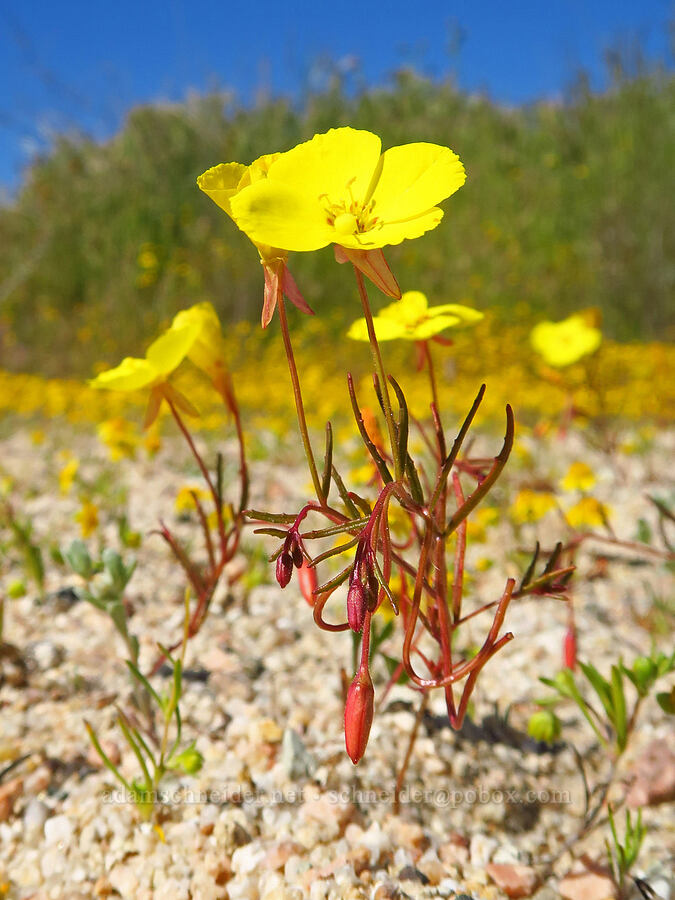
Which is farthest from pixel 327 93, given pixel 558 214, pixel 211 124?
pixel 558 214

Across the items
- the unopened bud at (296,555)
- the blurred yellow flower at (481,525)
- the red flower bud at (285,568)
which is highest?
the blurred yellow flower at (481,525)

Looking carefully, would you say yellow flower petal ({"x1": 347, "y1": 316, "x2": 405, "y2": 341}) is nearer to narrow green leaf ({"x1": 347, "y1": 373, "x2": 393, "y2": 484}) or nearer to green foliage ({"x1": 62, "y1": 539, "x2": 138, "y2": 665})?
narrow green leaf ({"x1": 347, "y1": 373, "x2": 393, "y2": 484})

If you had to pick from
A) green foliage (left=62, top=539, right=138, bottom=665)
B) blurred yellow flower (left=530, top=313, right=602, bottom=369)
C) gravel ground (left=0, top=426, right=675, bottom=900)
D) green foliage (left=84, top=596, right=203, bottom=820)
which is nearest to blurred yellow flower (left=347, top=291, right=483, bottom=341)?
green foliage (left=84, top=596, right=203, bottom=820)

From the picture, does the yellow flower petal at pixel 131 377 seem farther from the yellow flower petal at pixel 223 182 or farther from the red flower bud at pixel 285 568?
the red flower bud at pixel 285 568

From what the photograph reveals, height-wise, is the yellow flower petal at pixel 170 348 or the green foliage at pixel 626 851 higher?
the yellow flower petal at pixel 170 348

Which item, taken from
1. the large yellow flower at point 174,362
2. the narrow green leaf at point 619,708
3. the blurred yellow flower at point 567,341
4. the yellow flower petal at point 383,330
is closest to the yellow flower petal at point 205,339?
the large yellow flower at point 174,362

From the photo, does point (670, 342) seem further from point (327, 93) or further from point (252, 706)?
point (252, 706)

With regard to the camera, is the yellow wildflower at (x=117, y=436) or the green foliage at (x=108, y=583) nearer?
the green foliage at (x=108, y=583)
